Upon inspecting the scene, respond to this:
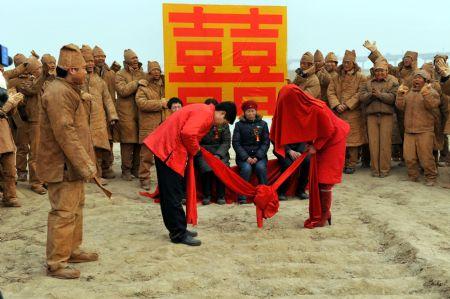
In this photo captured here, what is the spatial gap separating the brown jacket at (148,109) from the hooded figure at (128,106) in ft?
0.57

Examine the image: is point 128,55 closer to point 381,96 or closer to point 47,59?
point 47,59

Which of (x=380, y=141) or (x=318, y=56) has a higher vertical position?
(x=318, y=56)

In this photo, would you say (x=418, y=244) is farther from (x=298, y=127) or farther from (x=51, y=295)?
(x=51, y=295)

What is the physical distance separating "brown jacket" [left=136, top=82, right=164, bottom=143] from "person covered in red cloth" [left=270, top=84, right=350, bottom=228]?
2.68 m

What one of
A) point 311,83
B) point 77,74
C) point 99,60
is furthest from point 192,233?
point 99,60

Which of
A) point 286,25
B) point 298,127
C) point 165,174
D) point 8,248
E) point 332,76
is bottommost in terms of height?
point 8,248

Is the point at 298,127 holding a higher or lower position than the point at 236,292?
higher

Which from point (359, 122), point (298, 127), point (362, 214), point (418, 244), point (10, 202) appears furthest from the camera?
point (359, 122)

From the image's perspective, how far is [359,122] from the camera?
28.1 ft

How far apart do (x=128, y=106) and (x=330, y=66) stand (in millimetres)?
3622

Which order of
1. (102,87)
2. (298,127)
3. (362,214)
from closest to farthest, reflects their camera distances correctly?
(298,127), (362,214), (102,87)

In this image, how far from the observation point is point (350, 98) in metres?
8.46

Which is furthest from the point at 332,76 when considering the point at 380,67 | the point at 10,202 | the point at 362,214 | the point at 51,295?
the point at 51,295

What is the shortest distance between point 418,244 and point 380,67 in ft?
13.3
